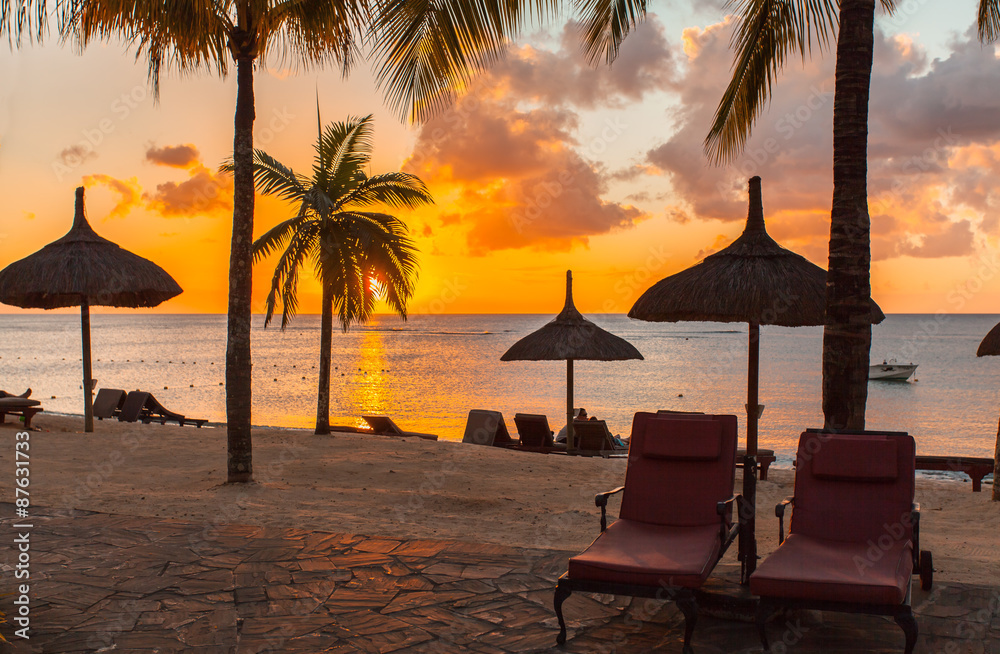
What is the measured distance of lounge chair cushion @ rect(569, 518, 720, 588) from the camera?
3.54 meters

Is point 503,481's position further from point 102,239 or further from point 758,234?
point 102,239

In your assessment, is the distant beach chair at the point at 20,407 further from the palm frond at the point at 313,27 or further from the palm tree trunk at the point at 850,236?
the palm tree trunk at the point at 850,236

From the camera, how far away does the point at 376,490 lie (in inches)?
319

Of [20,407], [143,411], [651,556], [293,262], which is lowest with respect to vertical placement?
[143,411]

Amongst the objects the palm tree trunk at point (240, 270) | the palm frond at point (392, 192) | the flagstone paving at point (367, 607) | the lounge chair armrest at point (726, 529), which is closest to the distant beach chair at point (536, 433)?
the palm frond at point (392, 192)

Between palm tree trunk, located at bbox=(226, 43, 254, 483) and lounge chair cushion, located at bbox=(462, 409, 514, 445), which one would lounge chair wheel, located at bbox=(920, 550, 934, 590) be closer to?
palm tree trunk, located at bbox=(226, 43, 254, 483)

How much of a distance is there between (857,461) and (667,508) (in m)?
1.14

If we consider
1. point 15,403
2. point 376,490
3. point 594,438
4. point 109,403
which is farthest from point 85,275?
point 594,438

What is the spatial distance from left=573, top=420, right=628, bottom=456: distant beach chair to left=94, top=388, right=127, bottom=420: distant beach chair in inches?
410

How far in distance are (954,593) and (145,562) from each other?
16.1 feet

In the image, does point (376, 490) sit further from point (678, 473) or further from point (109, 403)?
point (109, 403)

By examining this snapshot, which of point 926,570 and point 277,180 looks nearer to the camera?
point 926,570

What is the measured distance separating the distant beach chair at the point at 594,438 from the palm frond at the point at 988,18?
791cm

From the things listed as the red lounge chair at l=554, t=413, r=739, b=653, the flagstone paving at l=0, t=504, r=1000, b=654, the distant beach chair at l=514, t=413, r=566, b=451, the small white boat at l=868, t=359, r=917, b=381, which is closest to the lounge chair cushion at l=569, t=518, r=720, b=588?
the red lounge chair at l=554, t=413, r=739, b=653
